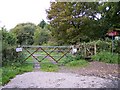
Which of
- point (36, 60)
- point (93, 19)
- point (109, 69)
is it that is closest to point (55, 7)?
point (93, 19)

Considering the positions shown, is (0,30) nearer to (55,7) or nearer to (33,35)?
(55,7)

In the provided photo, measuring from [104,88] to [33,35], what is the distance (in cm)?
1187

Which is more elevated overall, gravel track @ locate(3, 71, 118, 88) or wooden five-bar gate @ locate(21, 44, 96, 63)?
wooden five-bar gate @ locate(21, 44, 96, 63)

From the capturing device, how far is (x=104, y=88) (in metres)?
4.14

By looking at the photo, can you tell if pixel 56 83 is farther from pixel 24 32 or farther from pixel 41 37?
pixel 24 32

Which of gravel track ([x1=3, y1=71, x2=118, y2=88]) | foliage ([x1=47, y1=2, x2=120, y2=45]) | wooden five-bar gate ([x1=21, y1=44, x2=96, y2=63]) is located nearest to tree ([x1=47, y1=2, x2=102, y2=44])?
foliage ([x1=47, y1=2, x2=120, y2=45])

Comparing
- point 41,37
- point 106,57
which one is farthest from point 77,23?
point 106,57

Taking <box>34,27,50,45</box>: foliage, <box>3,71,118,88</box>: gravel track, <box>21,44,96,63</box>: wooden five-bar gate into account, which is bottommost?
<box>3,71,118,88</box>: gravel track

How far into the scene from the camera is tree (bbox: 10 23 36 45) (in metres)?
14.6

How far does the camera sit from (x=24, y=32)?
15.2m

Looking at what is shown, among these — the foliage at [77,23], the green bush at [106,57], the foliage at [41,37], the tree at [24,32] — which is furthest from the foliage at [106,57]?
the tree at [24,32]

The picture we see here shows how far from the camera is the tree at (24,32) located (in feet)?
47.8

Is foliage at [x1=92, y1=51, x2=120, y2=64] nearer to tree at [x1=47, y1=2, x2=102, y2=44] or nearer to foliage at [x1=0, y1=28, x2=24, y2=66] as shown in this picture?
foliage at [x1=0, y1=28, x2=24, y2=66]

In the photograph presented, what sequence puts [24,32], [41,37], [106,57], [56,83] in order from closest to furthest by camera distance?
[56,83], [106,57], [41,37], [24,32]
